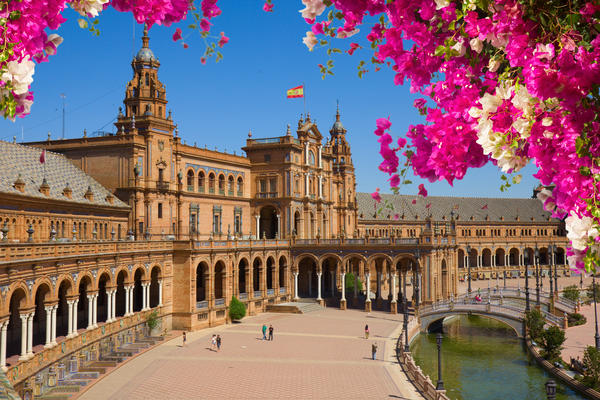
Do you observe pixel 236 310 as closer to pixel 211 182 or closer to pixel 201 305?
pixel 201 305

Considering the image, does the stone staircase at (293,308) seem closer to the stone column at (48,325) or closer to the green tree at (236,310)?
the green tree at (236,310)

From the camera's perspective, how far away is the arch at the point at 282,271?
69181 millimetres

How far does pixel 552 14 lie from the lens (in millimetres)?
4246

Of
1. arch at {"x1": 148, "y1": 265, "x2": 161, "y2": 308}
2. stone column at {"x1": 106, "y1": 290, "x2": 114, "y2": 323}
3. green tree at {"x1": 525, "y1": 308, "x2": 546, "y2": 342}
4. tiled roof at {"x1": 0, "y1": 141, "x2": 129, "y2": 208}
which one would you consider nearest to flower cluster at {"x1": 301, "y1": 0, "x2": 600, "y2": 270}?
tiled roof at {"x1": 0, "y1": 141, "x2": 129, "y2": 208}

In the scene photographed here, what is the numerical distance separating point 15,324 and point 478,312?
4017 cm

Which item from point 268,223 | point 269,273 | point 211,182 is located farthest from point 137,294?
point 268,223

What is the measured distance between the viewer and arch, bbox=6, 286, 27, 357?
30.5 meters

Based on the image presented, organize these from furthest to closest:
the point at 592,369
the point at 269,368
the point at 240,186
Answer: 1. the point at 240,186
2. the point at 269,368
3. the point at 592,369

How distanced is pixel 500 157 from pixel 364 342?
4451cm

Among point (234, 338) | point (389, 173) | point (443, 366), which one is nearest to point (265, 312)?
point (234, 338)

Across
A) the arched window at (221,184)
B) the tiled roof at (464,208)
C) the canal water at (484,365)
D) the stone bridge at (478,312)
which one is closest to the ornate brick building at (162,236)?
the arched window at (221,184)

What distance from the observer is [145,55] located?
188 feet

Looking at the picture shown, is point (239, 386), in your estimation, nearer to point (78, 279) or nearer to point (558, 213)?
point (78, 279)

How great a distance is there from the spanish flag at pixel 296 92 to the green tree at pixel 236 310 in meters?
25.3
